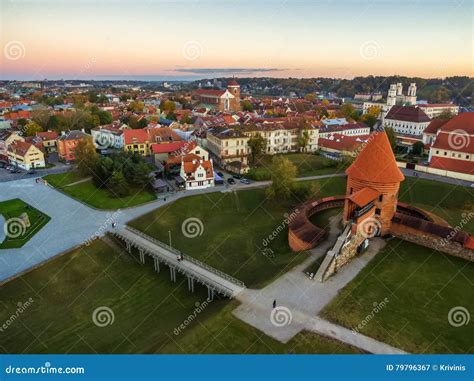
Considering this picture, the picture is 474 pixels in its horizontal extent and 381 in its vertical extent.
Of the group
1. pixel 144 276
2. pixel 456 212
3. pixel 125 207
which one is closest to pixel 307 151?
pixel 456 212

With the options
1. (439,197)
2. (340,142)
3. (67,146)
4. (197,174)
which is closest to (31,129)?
(67,146)

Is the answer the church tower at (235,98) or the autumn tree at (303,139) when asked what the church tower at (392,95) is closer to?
the church tower at (235,98)

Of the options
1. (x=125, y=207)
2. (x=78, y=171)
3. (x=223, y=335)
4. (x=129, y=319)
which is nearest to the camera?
(x=223, y=335)

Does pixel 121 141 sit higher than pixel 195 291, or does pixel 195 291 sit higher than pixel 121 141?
pixel 121 141

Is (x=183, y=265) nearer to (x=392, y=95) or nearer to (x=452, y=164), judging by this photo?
(x=452, y=164)

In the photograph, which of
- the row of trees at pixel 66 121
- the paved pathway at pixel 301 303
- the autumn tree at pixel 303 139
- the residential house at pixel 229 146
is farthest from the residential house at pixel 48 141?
the paved pathway at pixel 301 303

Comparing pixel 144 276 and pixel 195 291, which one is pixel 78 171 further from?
pixel 195 291
